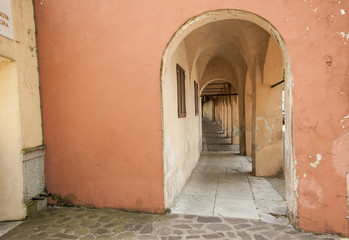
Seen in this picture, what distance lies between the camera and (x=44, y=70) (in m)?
4.47

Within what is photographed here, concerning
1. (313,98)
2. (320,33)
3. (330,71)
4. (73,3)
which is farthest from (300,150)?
(73,3)

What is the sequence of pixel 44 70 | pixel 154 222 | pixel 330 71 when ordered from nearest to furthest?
pixel 330 71 < pixel 154 222 < pixel 44 70

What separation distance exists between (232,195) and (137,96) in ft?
10.5

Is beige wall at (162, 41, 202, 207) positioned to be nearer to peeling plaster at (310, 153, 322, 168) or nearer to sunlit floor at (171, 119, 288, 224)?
sunlit floor at (171, 119, 288, 224)

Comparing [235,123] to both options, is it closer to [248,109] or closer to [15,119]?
[248,109]

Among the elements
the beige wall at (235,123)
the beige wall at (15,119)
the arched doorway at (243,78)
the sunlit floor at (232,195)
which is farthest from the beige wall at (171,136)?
the beige wall at (235,123)

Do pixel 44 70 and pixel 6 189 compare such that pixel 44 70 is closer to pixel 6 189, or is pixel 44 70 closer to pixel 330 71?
pixel 6 189

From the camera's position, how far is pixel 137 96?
4.08 meters

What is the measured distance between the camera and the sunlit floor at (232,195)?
4.21 metres

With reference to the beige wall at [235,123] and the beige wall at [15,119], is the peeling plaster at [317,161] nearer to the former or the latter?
the beige wall at [15,119]

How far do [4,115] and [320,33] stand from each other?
5.42m

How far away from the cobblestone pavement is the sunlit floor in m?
0.32

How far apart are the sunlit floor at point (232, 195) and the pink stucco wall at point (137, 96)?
0.79 m

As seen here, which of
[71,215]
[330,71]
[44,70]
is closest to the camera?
[330,71]
